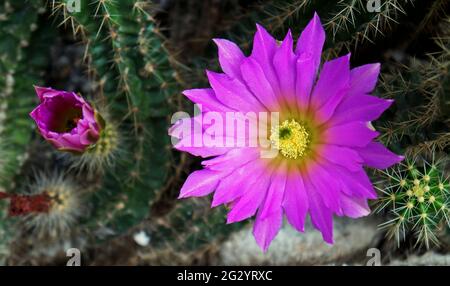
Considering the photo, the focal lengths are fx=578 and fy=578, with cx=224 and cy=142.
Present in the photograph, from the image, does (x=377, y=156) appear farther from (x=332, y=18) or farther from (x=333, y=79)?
(x=332, y=18)

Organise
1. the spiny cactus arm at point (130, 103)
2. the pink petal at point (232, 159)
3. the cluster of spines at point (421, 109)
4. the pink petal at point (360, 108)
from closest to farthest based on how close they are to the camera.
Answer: the pink petal at point (360, 108) < the pink petal at point (232, 159) < the cluster of spines at point (421, 109) < the spiny cactus arm at point (130, 103)

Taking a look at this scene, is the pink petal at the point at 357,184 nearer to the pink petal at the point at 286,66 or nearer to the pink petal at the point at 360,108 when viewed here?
the pink petal at the point at 360,108

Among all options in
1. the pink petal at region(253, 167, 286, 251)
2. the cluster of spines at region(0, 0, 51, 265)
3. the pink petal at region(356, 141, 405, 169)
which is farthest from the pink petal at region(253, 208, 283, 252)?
the cluster of spines at region(0, 0, 51, 265)

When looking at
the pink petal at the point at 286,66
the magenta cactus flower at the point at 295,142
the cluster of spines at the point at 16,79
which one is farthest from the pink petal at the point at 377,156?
the cluster of spines at the point at 16,79

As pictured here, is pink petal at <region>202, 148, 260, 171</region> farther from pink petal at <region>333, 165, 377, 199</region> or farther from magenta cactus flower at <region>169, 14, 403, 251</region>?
pink petal at <region>333, 165, 377, 199</region>

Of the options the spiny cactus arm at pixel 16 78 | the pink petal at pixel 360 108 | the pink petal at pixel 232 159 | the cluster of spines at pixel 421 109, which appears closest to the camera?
the pink petal at pixel 360 108
